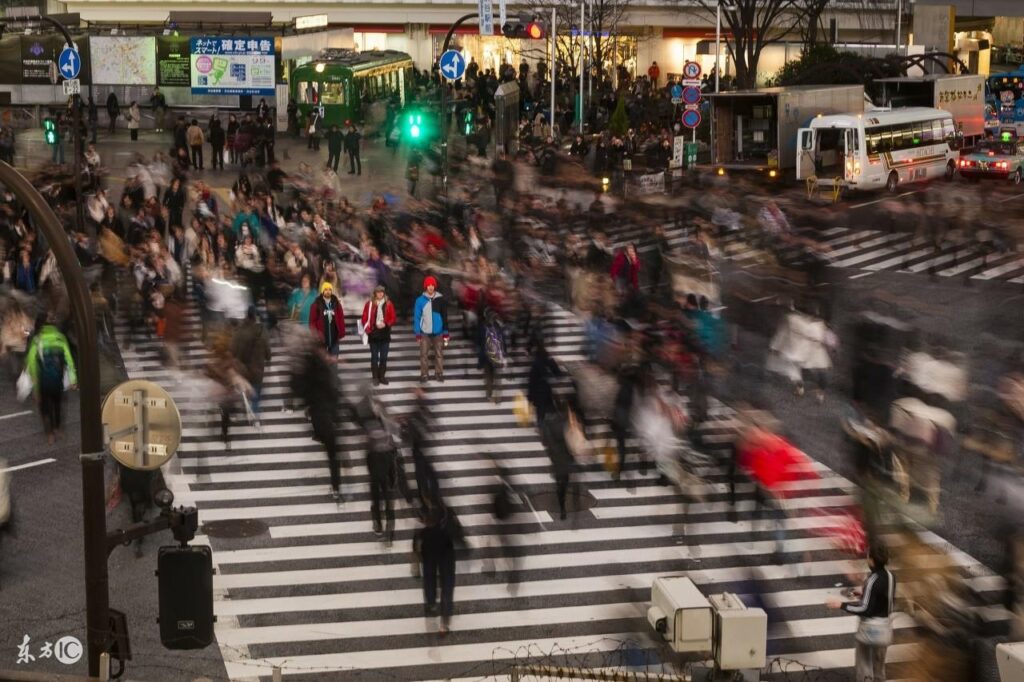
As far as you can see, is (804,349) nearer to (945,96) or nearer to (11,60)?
(945,96)

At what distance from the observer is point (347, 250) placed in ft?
84.0

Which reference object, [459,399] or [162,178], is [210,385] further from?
[162,178]

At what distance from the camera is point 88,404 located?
806 centimetres

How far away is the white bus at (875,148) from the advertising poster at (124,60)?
70.1 feet

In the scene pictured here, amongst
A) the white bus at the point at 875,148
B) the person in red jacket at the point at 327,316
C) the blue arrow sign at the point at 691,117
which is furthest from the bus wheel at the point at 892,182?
the person in red jacket at the point at 327,316

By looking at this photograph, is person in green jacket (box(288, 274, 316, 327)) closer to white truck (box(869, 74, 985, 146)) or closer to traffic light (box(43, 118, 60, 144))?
traffic light (box(43, 118, 60, 144))

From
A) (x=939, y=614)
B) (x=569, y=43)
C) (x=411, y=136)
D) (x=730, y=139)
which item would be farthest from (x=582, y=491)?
(x=569, y=43)

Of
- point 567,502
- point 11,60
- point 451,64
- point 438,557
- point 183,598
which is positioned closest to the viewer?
point 183,598

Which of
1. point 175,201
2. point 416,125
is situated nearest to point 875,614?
point 175,201

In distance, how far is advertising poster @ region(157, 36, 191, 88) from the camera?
150 feet

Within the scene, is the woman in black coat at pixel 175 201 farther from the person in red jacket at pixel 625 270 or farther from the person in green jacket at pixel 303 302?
the person in red jacket at pixel 625 270

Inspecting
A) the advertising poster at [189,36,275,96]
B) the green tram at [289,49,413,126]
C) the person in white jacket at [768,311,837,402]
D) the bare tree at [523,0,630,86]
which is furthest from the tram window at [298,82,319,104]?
the person in white jacket at [768,311,837,402]

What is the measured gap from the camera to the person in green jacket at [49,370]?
699 inches

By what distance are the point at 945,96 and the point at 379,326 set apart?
34374mm
